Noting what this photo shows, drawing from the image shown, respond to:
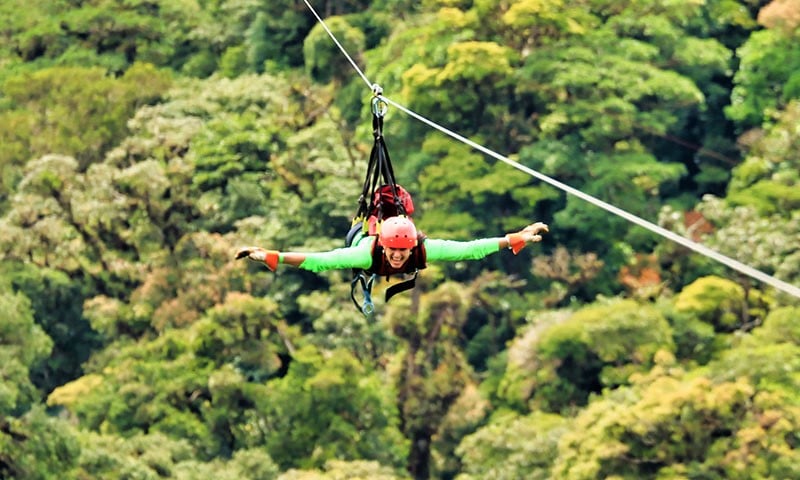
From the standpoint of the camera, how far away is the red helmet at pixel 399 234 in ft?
24.8

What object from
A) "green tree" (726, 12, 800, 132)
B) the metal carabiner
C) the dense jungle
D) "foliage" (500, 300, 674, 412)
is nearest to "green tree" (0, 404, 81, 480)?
the dense jungle

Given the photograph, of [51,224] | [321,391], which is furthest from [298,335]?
[51,224]

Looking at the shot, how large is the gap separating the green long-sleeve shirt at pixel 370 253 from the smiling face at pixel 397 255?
8 centimetres

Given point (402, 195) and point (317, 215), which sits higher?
point (402, 195)

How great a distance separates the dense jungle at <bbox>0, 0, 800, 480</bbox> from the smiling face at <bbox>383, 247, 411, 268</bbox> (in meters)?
10.5

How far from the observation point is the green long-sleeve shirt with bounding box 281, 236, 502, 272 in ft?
24.3

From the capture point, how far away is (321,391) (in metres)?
21.1

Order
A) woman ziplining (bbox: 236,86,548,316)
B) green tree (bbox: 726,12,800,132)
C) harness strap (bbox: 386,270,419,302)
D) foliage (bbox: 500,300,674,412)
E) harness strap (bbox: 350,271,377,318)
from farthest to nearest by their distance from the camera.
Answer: green tree (bbox: 726,12,800,132) < foliage (bbox: 500,300,674,412) < harness strap (bbox: 350,271,377,318) < harness strap (bbox: 386,270,419,302) < woman ziplining (bbox: 236,86,548,316)

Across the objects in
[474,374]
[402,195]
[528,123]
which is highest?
[402,195]

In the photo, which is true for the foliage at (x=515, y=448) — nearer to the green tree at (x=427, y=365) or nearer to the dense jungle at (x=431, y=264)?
the dense jungle at (x=431, y=264)

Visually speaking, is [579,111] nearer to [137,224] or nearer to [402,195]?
[137,224]

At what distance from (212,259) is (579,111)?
5.13 meters

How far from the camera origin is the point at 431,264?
24.1 m

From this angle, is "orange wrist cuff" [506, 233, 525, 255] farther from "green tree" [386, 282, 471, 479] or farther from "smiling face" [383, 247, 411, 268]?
"green tree" [386, 282, 471, 479]
